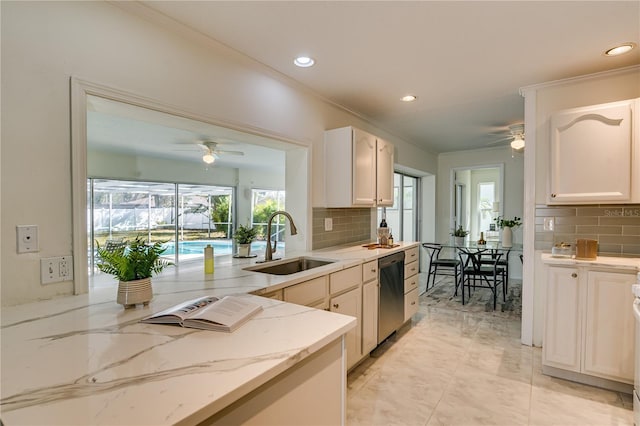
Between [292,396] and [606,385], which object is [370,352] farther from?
[292,396]

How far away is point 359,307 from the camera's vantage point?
2561 mm

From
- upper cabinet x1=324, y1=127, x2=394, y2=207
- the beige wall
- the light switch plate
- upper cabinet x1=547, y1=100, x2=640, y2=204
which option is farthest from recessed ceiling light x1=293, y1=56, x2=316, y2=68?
upper cabinet x1=547, y1=100, x2=640, y2=204

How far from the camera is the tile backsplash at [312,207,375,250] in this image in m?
3.17

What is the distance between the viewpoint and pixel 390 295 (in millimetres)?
3018

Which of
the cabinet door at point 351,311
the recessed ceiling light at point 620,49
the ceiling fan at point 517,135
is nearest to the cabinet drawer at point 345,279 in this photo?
the cabinet door at point 351,311


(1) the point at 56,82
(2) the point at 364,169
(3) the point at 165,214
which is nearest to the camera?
(1) the point at 56,82

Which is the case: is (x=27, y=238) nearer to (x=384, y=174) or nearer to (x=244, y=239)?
(x=244, y=239)

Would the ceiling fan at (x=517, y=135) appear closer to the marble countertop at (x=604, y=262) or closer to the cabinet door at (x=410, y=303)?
the marble countertop at (x=604, y=262)

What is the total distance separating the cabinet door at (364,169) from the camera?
310 cm

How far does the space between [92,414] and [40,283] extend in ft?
3.60

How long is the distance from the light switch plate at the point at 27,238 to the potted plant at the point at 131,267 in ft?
0.97

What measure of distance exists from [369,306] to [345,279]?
490 millimetres

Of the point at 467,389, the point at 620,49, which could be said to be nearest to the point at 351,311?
the point at 467,389

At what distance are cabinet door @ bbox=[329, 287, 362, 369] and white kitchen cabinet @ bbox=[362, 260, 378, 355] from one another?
86 mm
